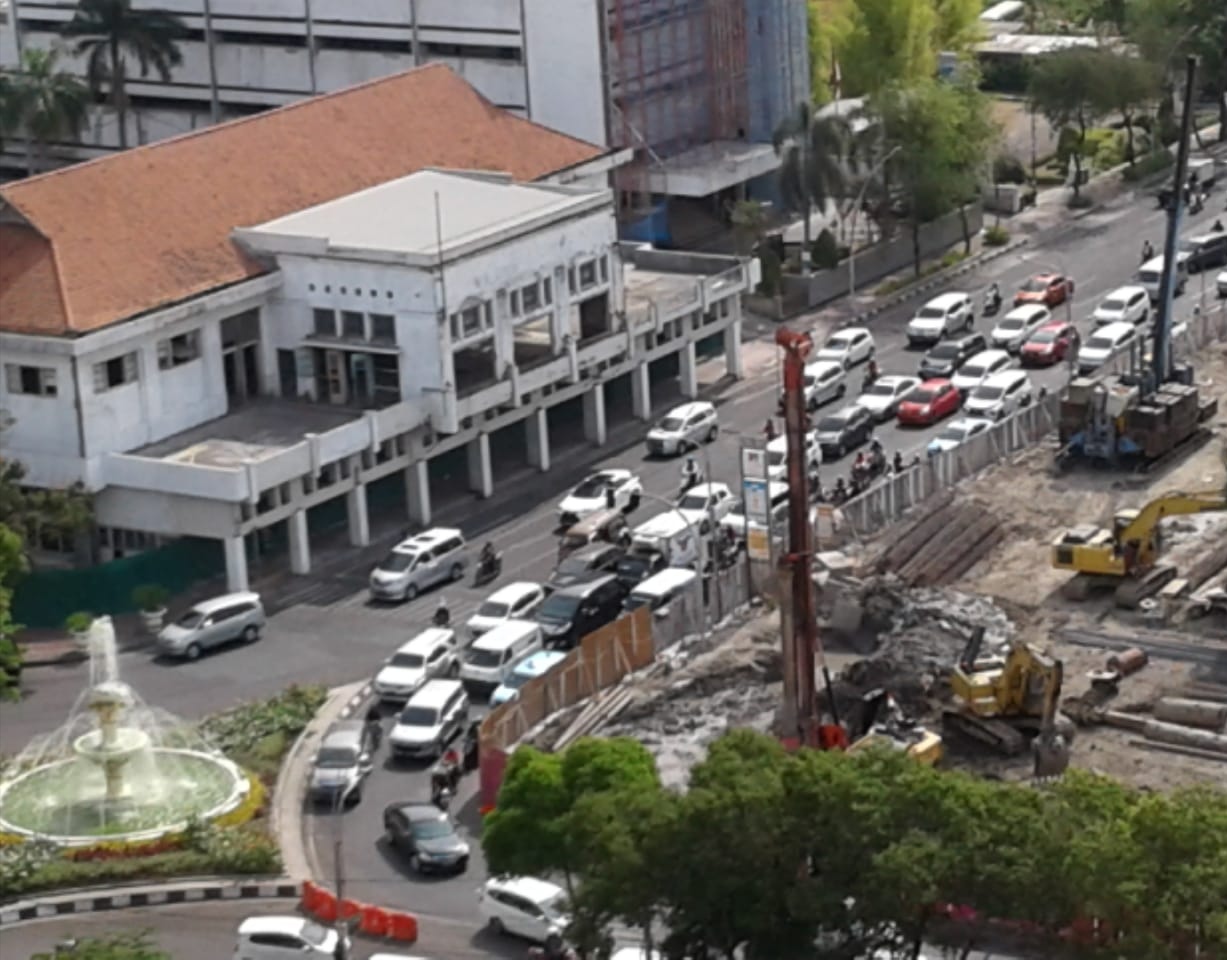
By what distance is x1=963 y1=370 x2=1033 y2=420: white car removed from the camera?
315 ft

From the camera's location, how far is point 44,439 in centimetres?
8638

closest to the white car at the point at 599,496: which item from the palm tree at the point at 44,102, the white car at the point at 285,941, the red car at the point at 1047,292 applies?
the red car at the point at 1047,292

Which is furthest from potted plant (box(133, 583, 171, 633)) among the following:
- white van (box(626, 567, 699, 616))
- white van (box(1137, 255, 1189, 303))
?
white van (box(1137, 255, 1189, 303))

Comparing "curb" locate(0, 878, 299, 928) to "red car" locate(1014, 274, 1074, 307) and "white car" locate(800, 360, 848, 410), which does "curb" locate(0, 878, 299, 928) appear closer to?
"white car" locate(800, 360, 848, 410)

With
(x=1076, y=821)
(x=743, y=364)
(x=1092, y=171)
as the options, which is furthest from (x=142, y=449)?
(x=1092, y=171)

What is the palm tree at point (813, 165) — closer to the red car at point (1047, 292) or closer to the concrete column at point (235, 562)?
the red car at point (1047, 292)

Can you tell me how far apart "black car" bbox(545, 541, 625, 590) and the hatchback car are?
413 inches

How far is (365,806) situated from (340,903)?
9.33m

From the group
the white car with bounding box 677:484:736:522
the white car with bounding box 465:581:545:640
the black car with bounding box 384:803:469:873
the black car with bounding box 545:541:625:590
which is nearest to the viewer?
the black car with bounding box 384:803:469:873

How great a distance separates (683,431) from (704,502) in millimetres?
7757

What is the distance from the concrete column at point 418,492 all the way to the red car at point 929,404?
14821 millimetres

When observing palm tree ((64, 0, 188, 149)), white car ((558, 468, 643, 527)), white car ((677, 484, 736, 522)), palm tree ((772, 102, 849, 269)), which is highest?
palm tree ((64, 0, 188, 149))

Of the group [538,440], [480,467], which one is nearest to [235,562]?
[480,467]

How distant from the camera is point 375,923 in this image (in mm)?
65250
